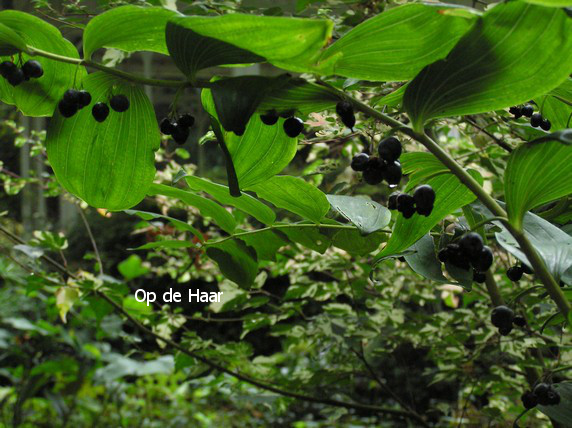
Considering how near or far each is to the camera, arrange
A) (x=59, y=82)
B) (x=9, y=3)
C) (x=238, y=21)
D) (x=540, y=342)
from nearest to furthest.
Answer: (x=238, y=21) → (x=59, y=82) → (x=540, y=342) → (x=9, y=3)

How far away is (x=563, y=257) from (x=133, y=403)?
14.1 ft

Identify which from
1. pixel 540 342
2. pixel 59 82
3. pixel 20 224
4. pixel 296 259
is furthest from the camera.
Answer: pixel 20 224

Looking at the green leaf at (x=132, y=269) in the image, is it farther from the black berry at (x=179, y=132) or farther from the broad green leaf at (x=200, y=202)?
the black berry at (x=179, y=132)

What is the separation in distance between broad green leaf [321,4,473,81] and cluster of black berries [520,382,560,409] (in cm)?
43

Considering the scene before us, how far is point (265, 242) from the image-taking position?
0.91m

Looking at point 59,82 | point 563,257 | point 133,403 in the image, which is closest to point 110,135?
point 59,82

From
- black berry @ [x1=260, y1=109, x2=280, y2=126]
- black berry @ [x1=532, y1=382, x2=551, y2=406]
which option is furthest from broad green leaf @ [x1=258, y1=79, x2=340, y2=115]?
black berry @ [x1=532, y1=382, x2=551, y2=406]

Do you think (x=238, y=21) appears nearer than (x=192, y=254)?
Yes

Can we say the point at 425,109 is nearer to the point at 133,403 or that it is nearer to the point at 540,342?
the point at 540,342

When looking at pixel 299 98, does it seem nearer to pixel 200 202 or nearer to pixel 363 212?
pixel 363 212

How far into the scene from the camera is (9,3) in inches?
258

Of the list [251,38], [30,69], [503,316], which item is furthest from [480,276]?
[30,69]

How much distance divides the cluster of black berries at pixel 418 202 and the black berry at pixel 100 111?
0.30 metres

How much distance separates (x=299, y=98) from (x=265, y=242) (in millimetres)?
438
